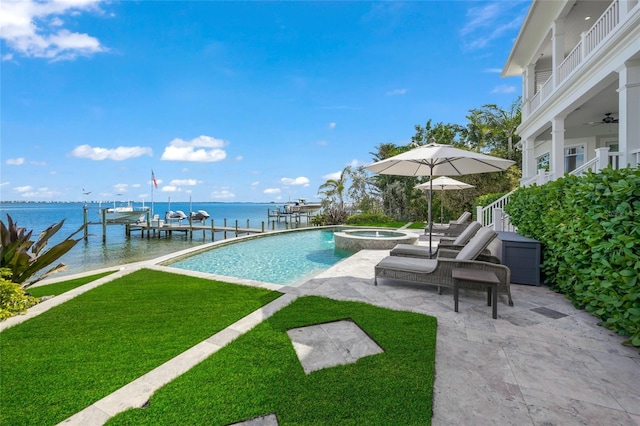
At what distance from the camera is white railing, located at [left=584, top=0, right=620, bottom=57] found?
19.9 ft

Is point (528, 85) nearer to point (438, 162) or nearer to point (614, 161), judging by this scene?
point (614, 161)

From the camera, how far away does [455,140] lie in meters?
24.6

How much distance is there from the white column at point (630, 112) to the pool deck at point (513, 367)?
3300 millimetres

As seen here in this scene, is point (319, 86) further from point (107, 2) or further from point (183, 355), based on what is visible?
point (183, 355)

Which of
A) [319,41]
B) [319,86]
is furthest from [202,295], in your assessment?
[319,86]

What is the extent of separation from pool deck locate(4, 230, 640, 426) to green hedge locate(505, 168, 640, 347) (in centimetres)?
33

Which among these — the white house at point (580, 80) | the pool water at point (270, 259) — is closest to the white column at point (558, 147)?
the white house at point (580, 80)

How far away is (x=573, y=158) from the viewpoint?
13219mm

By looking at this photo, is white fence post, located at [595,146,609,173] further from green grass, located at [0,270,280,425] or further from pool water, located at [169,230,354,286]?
green grass, located at [0,270,280,425]

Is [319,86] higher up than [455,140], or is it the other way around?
[319,86]

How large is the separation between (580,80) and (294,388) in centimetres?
984

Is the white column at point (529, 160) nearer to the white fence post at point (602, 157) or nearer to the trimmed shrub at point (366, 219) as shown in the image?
the white fence post at point (602, 157)

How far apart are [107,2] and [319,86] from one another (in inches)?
579

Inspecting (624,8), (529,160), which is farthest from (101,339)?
(529,160)
